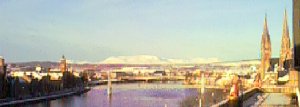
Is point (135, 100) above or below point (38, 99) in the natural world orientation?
below

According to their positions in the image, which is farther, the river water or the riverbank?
the river water

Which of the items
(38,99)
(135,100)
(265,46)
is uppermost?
(265,46)

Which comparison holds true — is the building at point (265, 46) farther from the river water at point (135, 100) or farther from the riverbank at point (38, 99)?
the riverbank at point (38, 99)

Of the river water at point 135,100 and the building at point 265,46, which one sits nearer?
the river water at point 135,100

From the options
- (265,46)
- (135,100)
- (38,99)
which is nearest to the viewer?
(38,99)

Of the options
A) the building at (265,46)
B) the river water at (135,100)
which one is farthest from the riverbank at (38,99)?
the building at (265,46)

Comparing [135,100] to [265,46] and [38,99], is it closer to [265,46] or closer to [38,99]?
[38,99]

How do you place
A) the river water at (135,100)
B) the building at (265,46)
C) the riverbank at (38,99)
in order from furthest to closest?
the building at (265,46), the river water at (135,100), the riverbank at (38,99)

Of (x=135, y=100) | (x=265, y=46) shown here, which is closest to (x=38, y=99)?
(x=135, y=100)

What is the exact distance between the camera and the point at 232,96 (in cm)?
2388

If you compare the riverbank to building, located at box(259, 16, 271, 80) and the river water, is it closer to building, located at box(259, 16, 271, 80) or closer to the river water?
the river water

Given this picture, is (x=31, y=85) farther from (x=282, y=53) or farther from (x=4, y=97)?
(x=282, y=53)

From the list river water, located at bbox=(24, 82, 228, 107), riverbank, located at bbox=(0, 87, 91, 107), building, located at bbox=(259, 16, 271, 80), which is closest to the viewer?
riverbank, located at bbox=(0, 87, 91, 107)

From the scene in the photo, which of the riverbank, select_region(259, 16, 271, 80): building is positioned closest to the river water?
the riverbank
